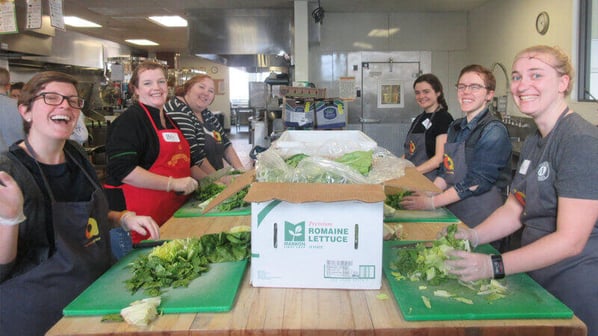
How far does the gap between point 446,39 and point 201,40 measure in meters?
3.94

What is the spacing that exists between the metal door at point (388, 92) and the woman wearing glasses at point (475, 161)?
5.14 meters

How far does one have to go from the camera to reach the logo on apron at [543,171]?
5.19 ft

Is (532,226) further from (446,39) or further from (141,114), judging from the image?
(446,39)

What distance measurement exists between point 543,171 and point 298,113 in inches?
157

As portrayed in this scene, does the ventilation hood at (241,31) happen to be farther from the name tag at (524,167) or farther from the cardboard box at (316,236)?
the cardboard box at (316,236)

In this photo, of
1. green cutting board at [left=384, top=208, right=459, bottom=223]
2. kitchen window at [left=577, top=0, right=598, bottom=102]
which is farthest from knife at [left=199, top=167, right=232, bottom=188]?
kitchen window at [left=577, top=0, right=598, bottom=102]

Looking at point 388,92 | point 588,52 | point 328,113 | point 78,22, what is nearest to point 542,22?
point 588,52

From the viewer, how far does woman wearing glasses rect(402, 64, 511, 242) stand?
7.93 ft

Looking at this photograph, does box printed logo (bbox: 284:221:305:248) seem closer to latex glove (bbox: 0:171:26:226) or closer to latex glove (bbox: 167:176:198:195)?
latex glove (bbox: 0:171:26:226)

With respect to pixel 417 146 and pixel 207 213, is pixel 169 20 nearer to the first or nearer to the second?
pixel 417 146

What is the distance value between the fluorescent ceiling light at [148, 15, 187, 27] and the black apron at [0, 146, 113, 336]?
7.14 meters

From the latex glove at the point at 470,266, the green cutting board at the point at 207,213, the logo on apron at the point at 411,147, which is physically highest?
the logo on apron at the point at 411,147

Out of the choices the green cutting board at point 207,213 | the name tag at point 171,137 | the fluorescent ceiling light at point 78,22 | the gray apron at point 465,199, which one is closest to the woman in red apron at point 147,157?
the name tag at point 171,137

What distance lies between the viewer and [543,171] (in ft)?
5.25
